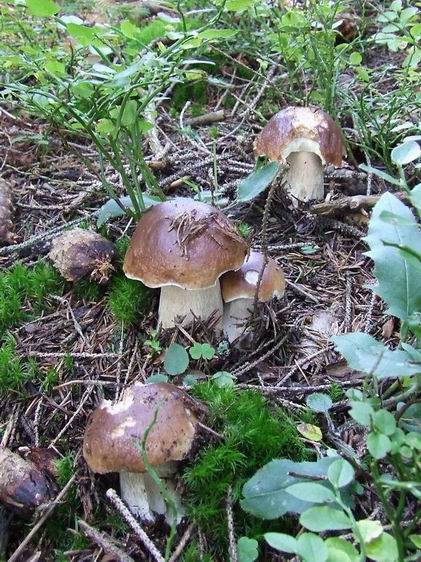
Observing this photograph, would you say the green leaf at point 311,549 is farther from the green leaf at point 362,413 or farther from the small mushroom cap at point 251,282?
the small mushroom cap at point 251,282

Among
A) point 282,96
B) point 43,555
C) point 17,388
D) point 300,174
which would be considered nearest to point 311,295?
point 300,174

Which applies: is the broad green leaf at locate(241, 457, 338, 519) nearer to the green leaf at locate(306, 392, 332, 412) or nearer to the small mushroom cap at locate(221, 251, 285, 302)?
the green leaf at locate(306, 392, 332, 412)

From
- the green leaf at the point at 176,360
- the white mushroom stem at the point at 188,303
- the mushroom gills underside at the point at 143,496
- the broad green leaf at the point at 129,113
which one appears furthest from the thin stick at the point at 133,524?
the broad green leaf at the point at 129,113

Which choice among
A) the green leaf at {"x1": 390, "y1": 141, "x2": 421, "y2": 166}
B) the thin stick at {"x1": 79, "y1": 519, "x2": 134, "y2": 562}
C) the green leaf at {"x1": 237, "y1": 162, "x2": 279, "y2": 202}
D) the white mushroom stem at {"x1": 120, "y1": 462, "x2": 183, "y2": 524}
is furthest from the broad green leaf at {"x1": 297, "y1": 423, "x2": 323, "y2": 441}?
the green leaf at {"x1": 237, "y1": 162, "x2": 279, "y2": 202}

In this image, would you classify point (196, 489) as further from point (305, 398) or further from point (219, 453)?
point (305, 398)

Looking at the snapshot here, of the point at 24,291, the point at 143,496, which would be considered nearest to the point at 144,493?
the point at 143,496

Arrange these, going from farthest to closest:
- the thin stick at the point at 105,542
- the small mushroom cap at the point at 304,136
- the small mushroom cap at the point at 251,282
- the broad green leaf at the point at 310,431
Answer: the small mushroom cap at the point at 304,136 < the small mushroom cap at the point at 251,282 < the broad green leaf at the point at 310,431 < the thin stick at the point at 105,542
